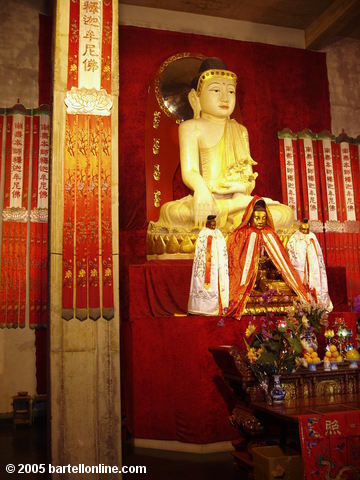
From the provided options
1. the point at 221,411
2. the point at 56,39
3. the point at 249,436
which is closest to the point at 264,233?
the point at 221,411

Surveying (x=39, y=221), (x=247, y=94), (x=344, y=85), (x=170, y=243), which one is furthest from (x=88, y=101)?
(x=344, y=85)

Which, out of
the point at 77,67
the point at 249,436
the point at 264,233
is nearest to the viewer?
the point at 249,436

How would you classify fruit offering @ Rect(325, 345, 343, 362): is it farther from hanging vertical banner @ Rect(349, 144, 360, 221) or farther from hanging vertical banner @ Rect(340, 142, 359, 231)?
hanging vertical banner @ Rect(349, 144, 360, 221)

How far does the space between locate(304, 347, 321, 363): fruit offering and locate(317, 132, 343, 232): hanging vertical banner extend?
324cm

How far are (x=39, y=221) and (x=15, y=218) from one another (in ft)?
0.81

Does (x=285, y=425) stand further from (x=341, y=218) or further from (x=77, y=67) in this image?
(x=341, y=218)

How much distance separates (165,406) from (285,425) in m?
1.24

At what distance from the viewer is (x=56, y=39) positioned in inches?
144

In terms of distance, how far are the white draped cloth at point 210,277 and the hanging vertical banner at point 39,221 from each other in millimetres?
1856

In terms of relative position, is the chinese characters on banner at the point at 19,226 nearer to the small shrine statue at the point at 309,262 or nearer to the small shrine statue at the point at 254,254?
the small shrine statue at the point at 254,254

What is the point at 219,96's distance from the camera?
584cm

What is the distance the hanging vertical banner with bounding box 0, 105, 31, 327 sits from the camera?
16.8 ft

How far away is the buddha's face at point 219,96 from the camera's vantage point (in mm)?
5809

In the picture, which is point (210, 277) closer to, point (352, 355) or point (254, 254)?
point (254, 254)
